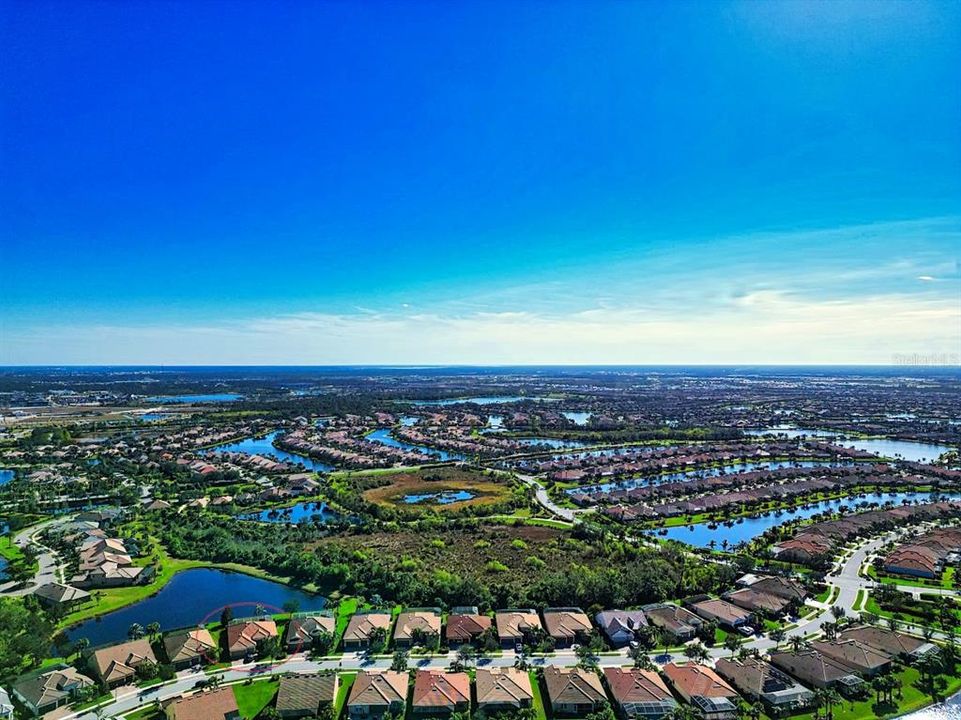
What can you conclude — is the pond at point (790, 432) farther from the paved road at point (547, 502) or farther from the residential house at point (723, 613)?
the residential house at point (723, 613)

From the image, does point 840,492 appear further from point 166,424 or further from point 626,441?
point 166,424

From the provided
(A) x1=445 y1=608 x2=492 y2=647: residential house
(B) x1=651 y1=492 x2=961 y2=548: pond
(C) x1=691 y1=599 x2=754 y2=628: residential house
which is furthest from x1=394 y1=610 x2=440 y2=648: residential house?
(B) x1=651 y1=492 x2=961 y2=548: pond

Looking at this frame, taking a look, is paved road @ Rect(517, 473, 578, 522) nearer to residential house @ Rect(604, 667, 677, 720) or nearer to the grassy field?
the grassy field

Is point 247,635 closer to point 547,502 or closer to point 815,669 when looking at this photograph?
point 815,669

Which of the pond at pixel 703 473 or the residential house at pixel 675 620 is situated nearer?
the residential house at pixel 675 620

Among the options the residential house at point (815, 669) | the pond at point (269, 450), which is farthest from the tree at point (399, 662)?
the pond at point (269, 450)

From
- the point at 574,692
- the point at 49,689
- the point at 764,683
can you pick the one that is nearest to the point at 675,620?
the point at 764,683
